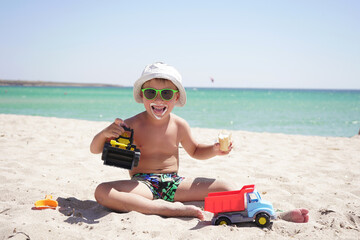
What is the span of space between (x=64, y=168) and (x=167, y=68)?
206cm

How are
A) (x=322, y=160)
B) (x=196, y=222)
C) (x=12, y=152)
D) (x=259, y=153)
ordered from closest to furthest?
(x=196, y=222) < (x=12, y=152) < (x=322, y=160) < (x=259, y=153)

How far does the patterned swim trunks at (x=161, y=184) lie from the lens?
9.11 feet

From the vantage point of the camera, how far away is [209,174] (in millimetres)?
3910

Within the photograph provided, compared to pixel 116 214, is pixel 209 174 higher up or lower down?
higher up

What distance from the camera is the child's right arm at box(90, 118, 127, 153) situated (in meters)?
2.47

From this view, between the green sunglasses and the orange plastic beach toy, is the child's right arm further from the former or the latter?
the orange plastic beach toy

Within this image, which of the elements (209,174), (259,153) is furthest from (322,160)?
(209,174)

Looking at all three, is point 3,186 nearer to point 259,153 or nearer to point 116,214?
point 116,214

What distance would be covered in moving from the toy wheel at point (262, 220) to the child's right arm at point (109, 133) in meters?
1.23

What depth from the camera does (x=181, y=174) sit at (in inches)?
154

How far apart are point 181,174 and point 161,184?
3.72 ft

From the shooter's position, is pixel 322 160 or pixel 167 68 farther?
pixel 322 160

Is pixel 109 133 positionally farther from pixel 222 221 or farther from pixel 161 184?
pixel 222 221

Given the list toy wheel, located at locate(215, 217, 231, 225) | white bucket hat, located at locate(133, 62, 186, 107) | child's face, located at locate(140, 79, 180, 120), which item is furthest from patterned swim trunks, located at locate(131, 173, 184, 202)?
white bucket hat, located at locate(133, 62, 186, 107)
